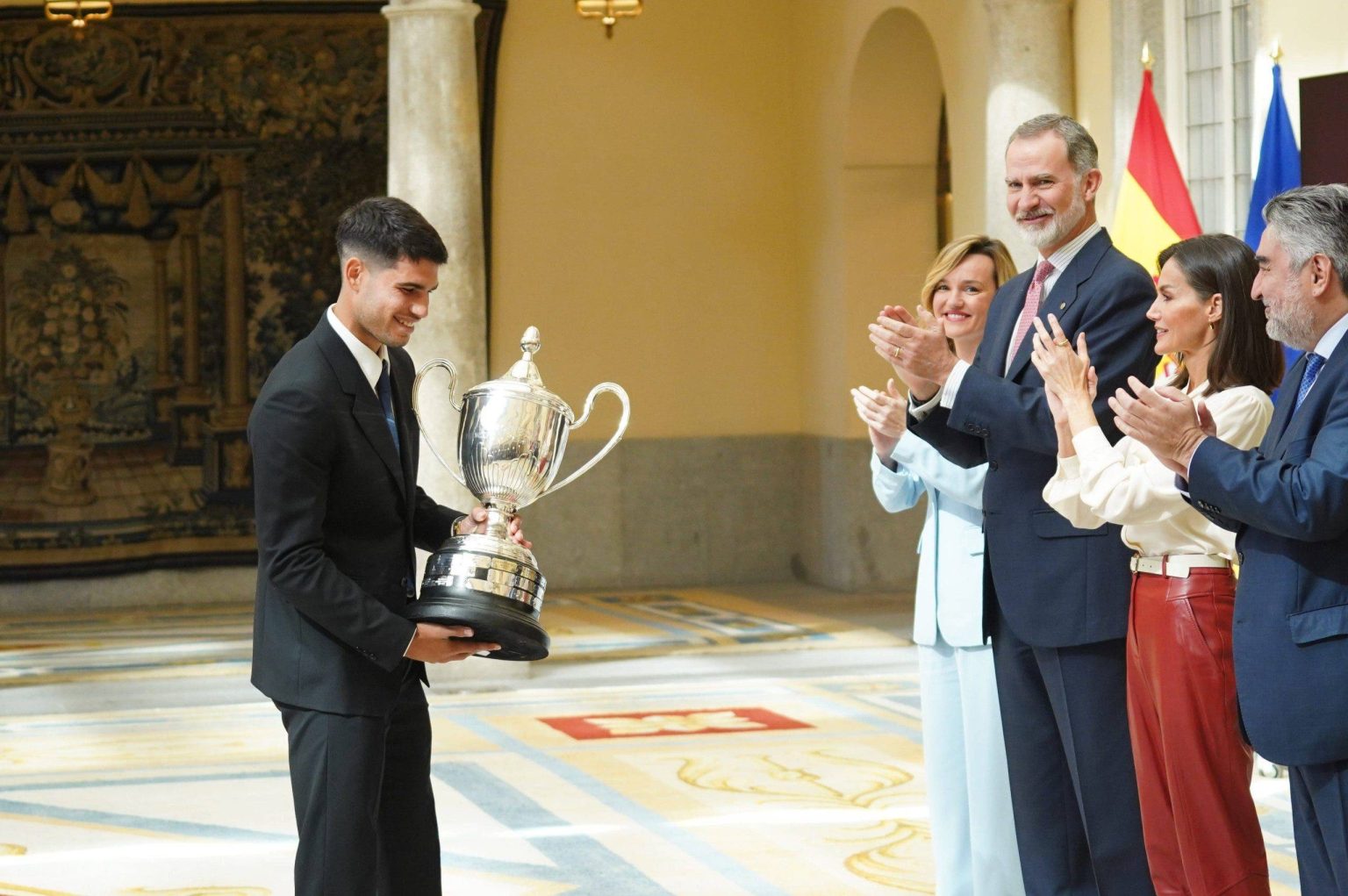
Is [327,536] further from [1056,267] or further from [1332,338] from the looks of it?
[1332,338]

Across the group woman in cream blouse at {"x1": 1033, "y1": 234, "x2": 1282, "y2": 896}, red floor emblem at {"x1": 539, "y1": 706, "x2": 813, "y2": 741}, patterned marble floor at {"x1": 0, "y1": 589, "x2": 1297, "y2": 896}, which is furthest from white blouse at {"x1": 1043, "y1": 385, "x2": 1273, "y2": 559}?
red floor emblem at {"x1": 539, "y1": 706, "x2": 813, "y2": 741}

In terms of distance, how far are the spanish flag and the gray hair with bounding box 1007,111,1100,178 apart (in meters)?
3.97

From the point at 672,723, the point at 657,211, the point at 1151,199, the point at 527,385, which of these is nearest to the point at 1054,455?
the point at 527,385

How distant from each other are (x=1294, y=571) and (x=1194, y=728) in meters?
0.78

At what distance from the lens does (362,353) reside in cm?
382

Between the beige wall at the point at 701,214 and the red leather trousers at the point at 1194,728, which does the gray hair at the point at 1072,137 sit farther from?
the beige wall at the point at 701,214

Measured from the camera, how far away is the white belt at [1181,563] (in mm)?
4168

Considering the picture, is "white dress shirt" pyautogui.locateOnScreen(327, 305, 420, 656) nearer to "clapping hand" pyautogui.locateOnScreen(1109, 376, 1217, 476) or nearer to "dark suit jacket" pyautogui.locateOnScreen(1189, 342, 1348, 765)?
"clapping hand" pyautogui.locateOnScreen(1109, 376, 1217, 476)

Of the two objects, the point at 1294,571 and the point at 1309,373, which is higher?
the point at 1309,373

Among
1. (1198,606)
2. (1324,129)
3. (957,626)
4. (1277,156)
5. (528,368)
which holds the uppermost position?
(1324,129)

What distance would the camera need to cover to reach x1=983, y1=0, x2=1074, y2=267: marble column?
9906mm

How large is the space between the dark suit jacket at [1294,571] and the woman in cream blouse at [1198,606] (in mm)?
477

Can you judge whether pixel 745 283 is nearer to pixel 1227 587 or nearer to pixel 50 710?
pixel 50 710

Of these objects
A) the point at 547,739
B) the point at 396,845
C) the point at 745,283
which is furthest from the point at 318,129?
the point at 396,845
